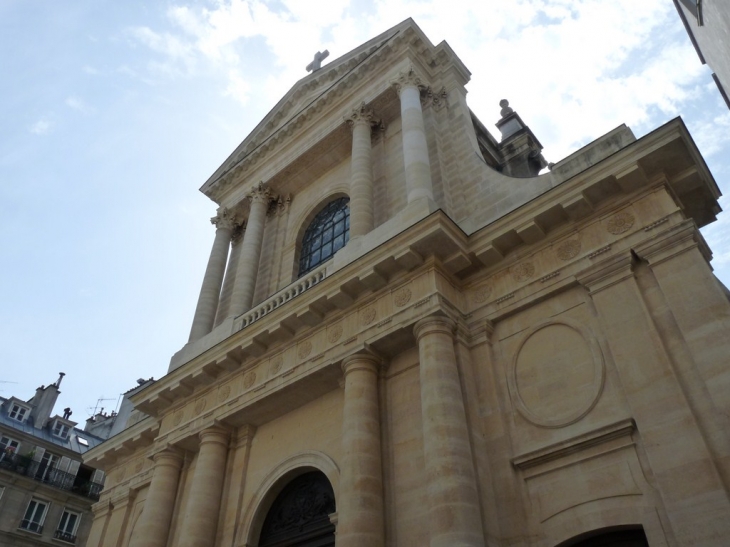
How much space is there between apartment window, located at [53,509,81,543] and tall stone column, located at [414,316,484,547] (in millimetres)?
22185

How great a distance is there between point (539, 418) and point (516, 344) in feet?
4.14

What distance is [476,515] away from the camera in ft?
23.9

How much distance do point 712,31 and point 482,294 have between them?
7.30m

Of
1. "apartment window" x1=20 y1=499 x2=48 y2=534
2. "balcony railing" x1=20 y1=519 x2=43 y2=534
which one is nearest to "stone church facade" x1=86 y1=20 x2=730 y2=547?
"balcony railing" x1=20 y1=519 x2=43 y2=534

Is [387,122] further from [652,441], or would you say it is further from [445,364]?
[652,441]

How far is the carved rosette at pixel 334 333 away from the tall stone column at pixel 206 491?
3.08 meters

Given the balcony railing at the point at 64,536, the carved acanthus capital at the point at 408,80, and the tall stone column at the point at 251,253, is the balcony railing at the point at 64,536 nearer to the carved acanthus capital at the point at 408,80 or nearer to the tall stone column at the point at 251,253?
the tall stone column at the point at 251,253

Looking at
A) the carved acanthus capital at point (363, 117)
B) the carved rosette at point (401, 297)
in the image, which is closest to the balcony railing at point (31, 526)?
the carved acanthus capital at point (363, 117)

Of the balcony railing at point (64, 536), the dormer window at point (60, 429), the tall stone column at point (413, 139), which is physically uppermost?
the dormer window at point (60, 429)

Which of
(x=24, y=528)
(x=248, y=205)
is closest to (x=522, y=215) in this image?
(x=248, y=205)

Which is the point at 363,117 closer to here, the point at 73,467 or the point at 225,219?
the point at 225,219

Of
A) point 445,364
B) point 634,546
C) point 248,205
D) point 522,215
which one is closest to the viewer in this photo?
point 634,546

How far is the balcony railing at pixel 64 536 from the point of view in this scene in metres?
24.2

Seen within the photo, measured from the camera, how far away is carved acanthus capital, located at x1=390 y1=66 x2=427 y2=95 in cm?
1355
